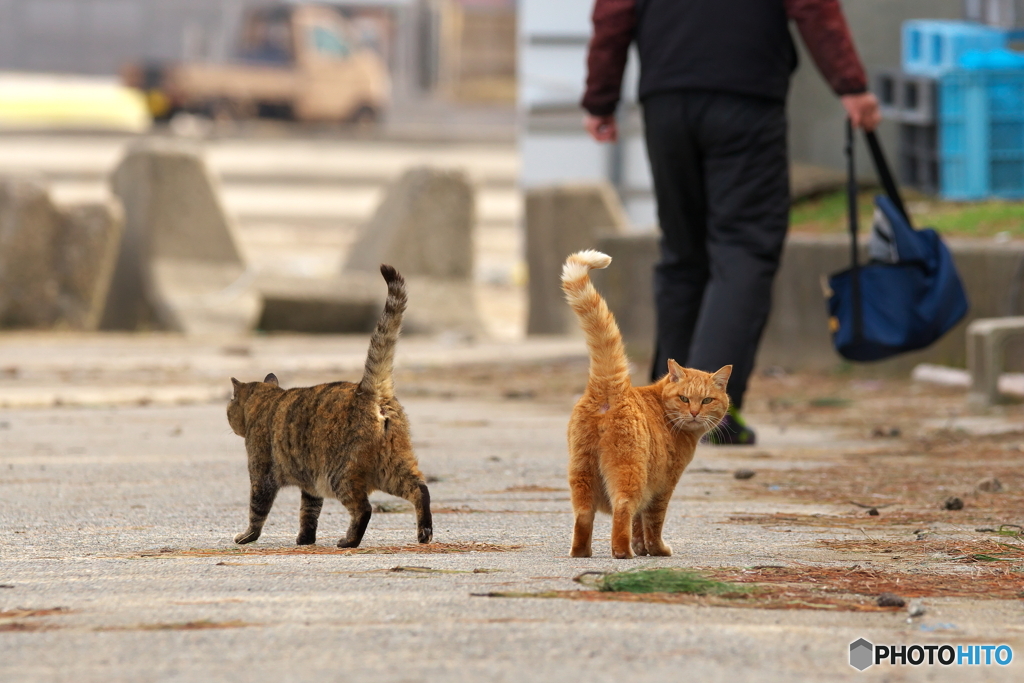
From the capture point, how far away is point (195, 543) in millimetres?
3289

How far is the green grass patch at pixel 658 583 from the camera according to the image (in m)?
2.67

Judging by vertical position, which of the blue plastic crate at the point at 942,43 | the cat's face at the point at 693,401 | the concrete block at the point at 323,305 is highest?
the blue plastic crate at the point at 942,43

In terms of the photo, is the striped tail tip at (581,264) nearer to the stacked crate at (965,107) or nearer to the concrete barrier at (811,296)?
the concrete barrier at (811,296)

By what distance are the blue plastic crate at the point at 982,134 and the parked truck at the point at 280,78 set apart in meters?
21.4

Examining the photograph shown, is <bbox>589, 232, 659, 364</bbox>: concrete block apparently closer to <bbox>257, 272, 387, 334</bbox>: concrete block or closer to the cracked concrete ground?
the cracked concrete ground

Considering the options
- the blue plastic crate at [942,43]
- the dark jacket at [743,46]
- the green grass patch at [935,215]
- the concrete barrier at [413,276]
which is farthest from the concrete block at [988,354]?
the concrete barrier at [413,276]

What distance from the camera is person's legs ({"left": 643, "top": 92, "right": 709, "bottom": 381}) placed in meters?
5.12

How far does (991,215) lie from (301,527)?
5.24m

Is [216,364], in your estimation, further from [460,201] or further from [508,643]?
[508,643]

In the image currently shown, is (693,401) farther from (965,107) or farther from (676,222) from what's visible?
(965,107)

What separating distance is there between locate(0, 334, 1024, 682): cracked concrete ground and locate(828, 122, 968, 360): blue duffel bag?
38 cm

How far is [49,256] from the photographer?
10.7m

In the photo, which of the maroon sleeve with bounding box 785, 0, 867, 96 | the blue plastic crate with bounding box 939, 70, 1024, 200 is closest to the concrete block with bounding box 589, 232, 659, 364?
the blue plastic crate with bounding box 939, 70, 1024, 200

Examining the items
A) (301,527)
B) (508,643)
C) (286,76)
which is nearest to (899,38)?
(301,527)
